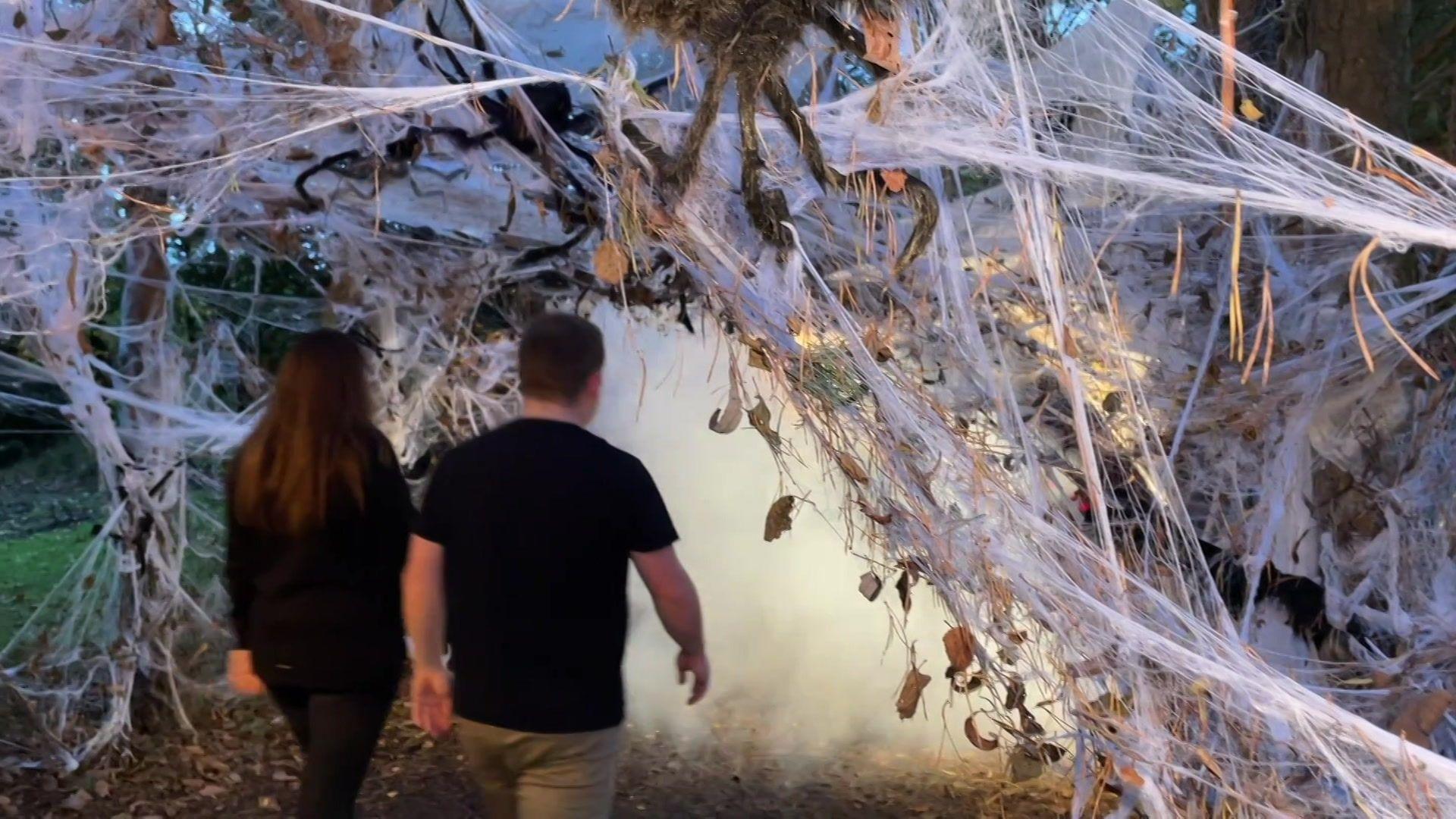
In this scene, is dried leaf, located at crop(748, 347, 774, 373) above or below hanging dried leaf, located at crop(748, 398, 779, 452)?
above

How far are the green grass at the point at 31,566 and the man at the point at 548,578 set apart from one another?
5.27 m

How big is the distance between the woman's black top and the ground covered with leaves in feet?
6.93

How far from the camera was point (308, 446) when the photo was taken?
8.61ft

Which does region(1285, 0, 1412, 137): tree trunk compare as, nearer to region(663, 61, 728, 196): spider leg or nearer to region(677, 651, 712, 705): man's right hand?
region(663, 61, 728, 196): spider leg

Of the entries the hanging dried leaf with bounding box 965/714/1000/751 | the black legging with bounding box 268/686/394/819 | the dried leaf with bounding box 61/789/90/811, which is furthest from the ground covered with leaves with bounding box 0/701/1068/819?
the black legging with bounding box 268/686/394/819

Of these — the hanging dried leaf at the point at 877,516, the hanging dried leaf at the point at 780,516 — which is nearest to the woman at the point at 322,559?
the hanging dried leaf at the point at 780,516

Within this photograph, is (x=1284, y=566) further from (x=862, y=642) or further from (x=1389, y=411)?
(x=862, y=642)

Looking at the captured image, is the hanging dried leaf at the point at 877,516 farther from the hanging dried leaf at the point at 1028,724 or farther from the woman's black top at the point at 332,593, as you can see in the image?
the woman's black top at the point at 332,593

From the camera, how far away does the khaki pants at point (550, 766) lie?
2355 millimetres

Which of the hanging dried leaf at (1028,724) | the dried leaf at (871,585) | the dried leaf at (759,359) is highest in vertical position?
the dried leaf at (759,359)

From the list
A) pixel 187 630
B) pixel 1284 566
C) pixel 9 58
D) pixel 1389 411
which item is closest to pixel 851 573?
pixel 1284 566

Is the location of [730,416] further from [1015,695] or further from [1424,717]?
[1424,717]

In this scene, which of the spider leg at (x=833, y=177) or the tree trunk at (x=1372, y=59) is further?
the tree trunk at (x=1372, y=59)

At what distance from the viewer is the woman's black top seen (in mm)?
2635
